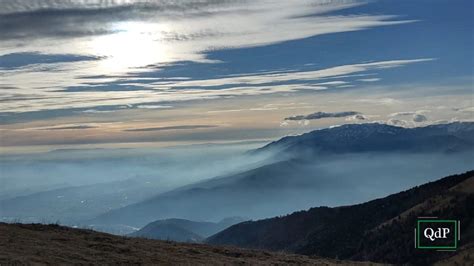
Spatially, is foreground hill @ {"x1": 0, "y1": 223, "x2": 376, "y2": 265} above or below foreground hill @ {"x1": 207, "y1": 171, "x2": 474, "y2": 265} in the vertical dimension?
below

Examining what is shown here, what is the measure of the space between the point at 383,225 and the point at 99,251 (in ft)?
309

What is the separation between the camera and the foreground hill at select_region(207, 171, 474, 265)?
3851 inches

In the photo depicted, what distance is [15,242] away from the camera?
31.4m

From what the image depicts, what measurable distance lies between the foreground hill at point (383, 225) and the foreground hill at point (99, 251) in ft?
144

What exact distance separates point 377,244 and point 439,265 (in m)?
55.0

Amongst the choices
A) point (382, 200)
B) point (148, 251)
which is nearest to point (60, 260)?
point (148, 251)

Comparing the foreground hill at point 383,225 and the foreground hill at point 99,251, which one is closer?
the foreground hill at point 99,251

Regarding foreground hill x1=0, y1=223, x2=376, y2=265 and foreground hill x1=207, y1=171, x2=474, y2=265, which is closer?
foreground hill x1=0, y1=223, x2=376, y2=265

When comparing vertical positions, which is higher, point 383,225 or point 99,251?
point 383,225

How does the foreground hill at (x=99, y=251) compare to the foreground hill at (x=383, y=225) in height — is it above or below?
below

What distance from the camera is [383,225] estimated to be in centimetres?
11756

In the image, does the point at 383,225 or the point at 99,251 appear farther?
the point at 383,225

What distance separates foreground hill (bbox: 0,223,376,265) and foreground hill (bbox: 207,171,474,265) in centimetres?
4399

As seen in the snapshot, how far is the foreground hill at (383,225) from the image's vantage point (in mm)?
97812
